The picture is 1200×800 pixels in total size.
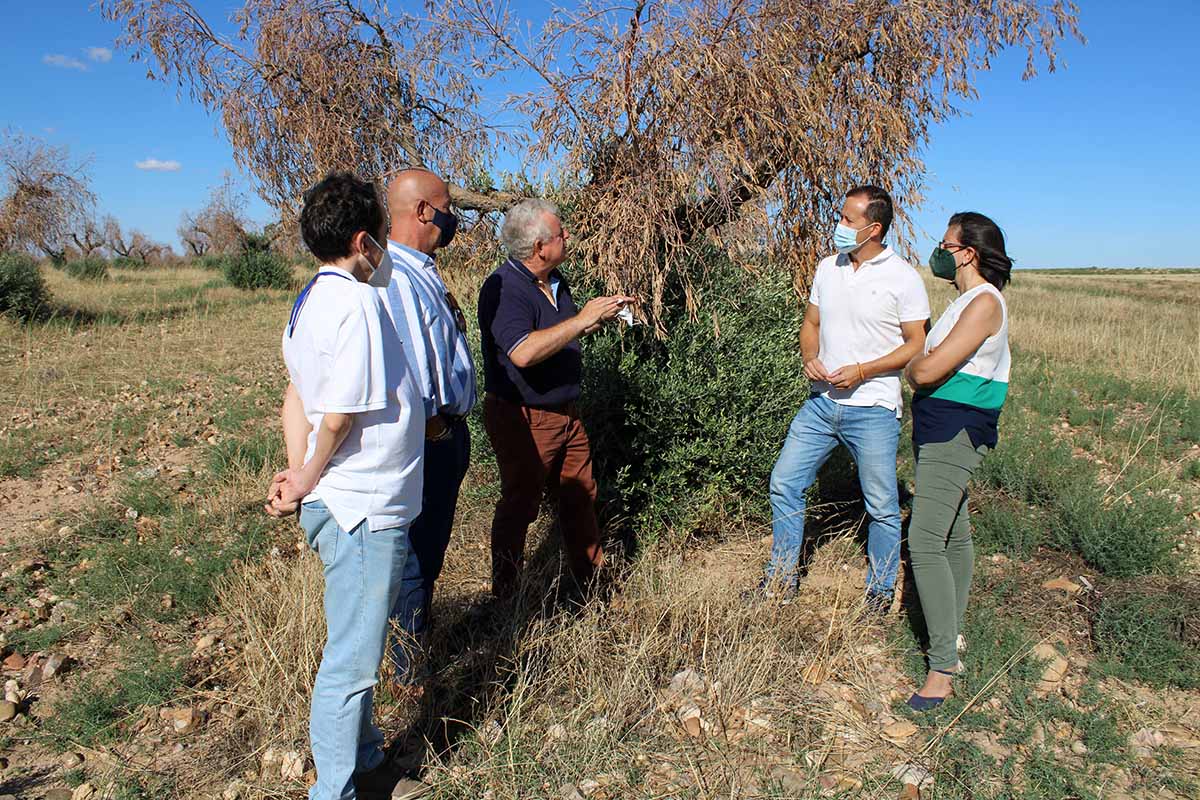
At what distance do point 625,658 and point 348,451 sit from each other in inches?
64.2

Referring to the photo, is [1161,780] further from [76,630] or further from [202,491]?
[202,491]

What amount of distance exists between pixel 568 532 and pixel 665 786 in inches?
52.5

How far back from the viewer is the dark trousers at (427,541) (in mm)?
2756

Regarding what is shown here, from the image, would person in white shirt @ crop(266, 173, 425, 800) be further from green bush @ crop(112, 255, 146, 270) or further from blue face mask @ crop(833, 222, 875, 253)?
green bush @ crop(112, 255, 146, 270)

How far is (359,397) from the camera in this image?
194 centimetres

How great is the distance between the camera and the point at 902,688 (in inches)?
124

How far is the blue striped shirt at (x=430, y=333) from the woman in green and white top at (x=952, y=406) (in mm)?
1861

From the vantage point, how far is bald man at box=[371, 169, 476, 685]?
2672 millimetres

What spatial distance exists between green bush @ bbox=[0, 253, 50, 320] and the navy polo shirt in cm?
1146

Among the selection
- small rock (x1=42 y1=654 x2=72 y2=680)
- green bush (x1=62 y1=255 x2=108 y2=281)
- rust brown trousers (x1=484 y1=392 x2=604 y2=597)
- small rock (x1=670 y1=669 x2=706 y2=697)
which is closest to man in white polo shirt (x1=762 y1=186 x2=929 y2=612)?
small rock (x1=670 y1=669 x2=706 y2=697)

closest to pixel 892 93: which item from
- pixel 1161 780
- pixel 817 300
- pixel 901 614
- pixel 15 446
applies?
pixel 817 300

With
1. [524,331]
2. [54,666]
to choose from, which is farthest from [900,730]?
[54,666]

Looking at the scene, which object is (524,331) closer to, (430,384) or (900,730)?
(430,384)

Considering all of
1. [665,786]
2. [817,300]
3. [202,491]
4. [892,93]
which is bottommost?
[665,786]
